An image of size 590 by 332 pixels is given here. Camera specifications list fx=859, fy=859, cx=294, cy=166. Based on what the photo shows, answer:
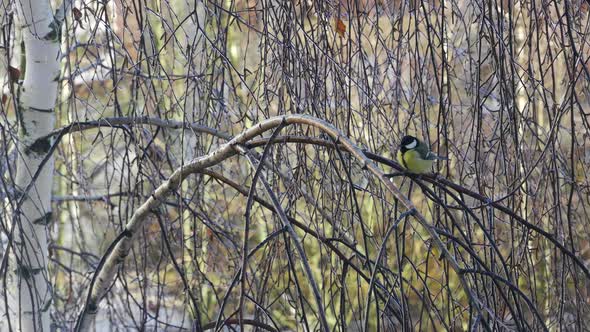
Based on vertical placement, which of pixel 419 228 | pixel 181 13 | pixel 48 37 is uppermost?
pixel 181 13

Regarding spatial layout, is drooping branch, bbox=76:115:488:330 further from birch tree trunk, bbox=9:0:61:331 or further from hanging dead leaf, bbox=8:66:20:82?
hanging dead leaf, bbox=8:66:20:82

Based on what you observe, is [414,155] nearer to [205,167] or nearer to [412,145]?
[412,145]


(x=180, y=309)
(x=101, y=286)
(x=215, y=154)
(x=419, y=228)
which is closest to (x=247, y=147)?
(x=215, y=154)

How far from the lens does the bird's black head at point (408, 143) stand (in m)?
2.38

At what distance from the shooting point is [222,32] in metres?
2.10

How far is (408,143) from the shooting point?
2.41 metres

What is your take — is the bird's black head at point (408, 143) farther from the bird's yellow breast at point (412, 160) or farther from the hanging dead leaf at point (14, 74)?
the hanging dead leaf at point (14, 74)

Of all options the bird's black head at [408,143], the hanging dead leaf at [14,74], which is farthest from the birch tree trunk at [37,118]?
the bird's black head at [408,143]

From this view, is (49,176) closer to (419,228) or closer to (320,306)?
(320,306)

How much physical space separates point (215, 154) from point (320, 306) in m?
0.59

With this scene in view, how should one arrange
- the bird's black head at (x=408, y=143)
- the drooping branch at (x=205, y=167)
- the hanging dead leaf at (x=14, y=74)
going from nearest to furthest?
the drooping branch at (x=205, y=167) → the hanging dead leaf at (x=14, y=74) → the bird's black head at (x=408, y=143)

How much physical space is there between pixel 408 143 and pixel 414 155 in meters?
0.05

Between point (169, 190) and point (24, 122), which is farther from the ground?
point (24, 122)

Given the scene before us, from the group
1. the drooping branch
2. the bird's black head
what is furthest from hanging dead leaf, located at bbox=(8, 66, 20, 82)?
the bird's black head
